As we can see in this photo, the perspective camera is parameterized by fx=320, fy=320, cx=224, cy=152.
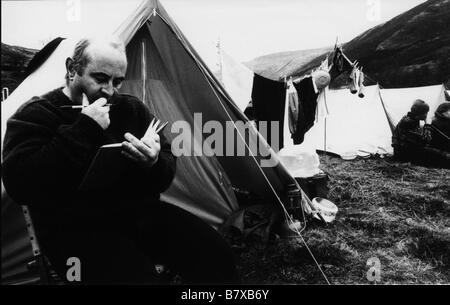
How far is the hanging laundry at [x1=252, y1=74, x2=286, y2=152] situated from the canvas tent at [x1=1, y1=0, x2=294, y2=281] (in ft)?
3.37

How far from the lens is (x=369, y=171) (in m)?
4.44

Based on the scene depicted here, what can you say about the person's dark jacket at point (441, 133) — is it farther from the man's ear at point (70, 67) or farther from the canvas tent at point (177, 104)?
the man's ear at point (70, 67)

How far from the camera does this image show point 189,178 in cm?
249

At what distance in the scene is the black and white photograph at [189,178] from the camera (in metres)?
1.06

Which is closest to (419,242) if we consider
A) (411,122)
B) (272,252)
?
(272,252)

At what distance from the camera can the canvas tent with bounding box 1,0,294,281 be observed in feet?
5.39

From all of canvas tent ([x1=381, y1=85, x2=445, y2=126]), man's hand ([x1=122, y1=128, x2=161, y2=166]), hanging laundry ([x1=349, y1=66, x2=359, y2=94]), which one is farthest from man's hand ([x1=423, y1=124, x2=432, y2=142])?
man's hand ([x1=122, y1=128, x2=161, y2=166])

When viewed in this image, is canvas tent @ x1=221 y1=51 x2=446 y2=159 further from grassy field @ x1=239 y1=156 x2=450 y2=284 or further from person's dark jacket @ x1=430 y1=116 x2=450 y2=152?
grassy field @ x1=239 y1=156 x2=450 y2=284

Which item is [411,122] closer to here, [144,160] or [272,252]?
[272,252]

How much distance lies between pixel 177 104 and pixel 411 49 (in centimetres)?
1163

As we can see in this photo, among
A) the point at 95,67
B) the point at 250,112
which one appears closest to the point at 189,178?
the point at 250,112

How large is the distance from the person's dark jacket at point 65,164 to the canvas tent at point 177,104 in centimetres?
60

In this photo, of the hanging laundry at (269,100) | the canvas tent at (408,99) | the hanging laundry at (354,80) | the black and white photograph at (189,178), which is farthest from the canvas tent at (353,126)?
the hanging laundry at (269,100)

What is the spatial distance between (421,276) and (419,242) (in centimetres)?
50
